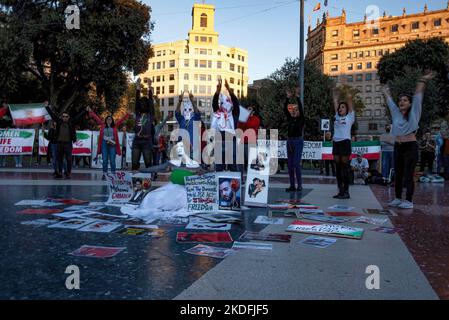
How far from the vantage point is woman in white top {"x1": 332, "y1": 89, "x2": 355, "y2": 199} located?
7.97m

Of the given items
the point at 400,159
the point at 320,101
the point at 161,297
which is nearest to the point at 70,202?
the point at 161,297

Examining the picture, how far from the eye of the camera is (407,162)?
273 inches

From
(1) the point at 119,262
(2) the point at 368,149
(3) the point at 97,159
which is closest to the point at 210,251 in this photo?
(1) the point at 119,262

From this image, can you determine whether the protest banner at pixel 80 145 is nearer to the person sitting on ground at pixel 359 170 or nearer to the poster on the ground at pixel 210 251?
the person sitting on ground at pixel 359 170

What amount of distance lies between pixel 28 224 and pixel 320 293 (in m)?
3.56

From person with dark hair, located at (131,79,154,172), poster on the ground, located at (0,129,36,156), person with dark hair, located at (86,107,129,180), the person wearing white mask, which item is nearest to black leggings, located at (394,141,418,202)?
the person wearing white mask

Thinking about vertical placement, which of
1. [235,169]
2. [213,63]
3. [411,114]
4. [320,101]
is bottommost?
[235,169]

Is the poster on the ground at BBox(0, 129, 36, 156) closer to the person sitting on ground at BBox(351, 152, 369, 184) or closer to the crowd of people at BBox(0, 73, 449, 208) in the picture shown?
the crowd of people at BBox(0, 73, 449, 208)

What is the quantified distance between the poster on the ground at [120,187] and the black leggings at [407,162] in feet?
14.7

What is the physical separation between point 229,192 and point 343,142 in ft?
9.87

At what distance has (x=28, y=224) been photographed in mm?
4789

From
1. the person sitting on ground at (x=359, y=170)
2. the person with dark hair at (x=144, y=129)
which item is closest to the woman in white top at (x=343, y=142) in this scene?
the person with dark hair at (x=144, y=129)

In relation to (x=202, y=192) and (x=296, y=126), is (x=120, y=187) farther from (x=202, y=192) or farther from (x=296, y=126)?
(x=296, y=126)
